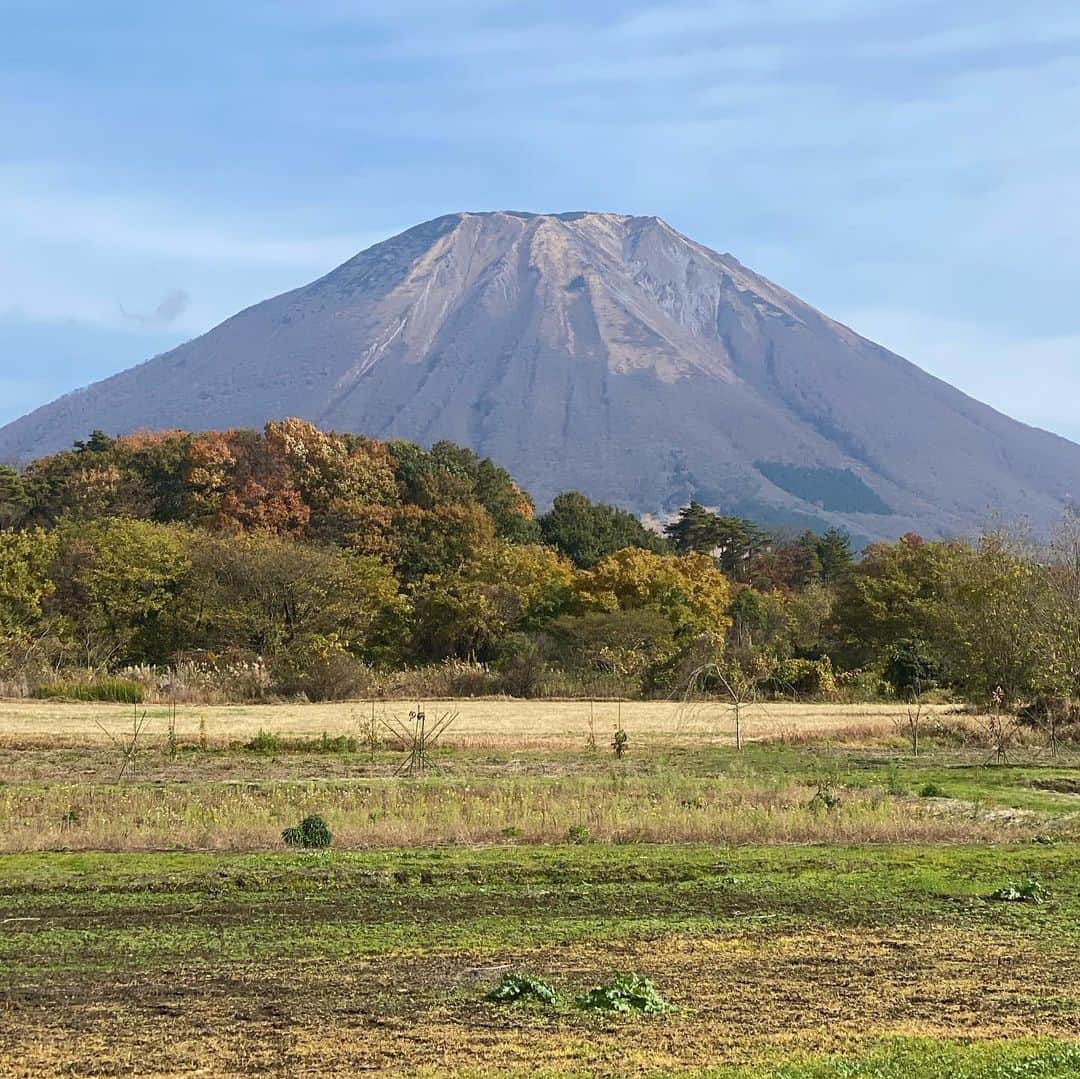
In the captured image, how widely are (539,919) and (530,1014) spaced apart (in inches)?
129

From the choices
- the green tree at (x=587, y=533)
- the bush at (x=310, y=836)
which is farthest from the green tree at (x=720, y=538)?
the bush at (x=310, y=836)

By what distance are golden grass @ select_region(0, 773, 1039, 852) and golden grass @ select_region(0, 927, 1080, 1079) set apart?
6.11 metres

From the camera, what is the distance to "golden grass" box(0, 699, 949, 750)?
31.8 metres

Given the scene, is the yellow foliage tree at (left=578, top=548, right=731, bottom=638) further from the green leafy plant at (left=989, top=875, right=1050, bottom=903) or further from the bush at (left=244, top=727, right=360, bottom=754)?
the green leafy plant at (left=989, top=875, right=1050, bottom=903)

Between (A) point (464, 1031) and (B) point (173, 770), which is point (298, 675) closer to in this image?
(B) point (173, 770)

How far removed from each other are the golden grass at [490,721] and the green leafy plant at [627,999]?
21236 mm

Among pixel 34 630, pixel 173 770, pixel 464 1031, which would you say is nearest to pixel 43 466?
pixel 34 630

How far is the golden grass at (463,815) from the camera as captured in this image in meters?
16.9

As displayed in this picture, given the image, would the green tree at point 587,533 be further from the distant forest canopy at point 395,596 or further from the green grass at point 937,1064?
the green grass at point 937,1064

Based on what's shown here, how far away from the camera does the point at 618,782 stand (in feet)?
74.6

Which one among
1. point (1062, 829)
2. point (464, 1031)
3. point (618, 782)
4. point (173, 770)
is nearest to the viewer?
point (464, 1031)

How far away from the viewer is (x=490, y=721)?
1459 inches

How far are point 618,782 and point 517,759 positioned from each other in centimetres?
539

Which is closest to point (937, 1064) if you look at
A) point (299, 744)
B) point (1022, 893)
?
point (1022, 893)
